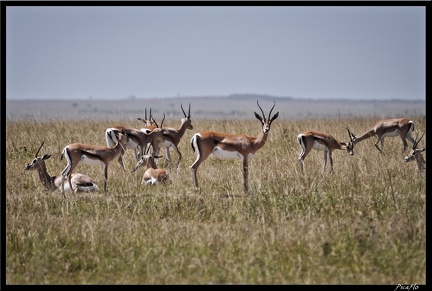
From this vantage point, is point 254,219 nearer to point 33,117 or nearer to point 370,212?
point 370,212

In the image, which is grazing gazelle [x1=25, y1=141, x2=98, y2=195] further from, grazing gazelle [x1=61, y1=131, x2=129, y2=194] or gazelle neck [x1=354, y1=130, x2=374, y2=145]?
gazelle neck [x1=354, y1=130, x2=374, y2=145]

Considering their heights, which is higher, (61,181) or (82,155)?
(82,155)

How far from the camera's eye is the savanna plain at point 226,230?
6996 millimetres

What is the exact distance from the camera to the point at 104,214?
354 inches

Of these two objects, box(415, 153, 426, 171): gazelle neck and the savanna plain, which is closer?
the savanna plain

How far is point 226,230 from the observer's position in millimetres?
8125

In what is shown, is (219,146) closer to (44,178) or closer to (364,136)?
(44,178)

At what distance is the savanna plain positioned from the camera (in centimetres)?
700

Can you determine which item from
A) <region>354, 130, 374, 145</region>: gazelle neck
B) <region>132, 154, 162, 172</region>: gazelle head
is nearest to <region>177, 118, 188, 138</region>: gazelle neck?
<region>132, 154, 162, 172</region>: gazelle head

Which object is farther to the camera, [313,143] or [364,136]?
[364,136]

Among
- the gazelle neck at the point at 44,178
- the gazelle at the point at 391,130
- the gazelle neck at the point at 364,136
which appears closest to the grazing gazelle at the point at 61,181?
the gazelle neck at the point at 44,178

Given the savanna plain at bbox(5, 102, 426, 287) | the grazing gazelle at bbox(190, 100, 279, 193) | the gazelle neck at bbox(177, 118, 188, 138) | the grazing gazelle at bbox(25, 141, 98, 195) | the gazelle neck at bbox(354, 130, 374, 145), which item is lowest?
the savanna plain at bbox(5, 102, 426, 287)

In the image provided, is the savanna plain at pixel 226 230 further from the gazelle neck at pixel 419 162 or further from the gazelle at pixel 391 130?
the gazelle at pixel 391 130

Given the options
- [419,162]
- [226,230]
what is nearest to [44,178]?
[226,230]
